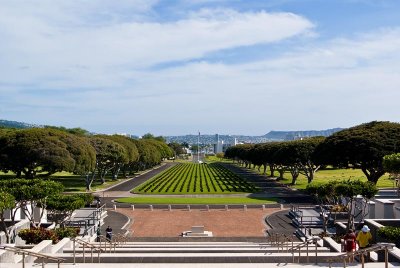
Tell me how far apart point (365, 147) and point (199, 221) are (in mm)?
25717

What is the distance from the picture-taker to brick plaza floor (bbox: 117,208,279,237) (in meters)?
39.5

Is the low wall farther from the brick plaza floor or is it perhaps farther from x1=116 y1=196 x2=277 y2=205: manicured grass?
x1=116 y1=196 x2=277 y2=205: manicured grass

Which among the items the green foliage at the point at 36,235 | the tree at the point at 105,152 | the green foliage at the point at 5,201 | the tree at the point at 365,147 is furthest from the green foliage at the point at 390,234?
the tree at the point at 105,152

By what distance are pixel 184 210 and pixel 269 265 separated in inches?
1284

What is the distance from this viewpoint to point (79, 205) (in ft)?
102

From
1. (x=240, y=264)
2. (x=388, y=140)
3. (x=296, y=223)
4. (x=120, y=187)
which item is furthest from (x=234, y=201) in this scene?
(x=240, y=264)

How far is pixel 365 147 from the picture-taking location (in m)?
59.8

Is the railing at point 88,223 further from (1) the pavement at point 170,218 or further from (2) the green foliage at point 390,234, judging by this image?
(2) the green foliage at point 390,234

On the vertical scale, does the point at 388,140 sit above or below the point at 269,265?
above

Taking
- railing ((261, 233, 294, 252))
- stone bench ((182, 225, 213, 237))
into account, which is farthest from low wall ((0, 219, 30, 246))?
railing ((261, 233, 294, 252))

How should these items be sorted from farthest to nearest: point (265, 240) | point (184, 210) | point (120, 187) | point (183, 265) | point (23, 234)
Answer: point (120, 187) < point (184, 210) < point (265, 240) < point (23, 234) < point (183, 265)

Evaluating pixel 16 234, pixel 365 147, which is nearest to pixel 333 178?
pixel 365 147

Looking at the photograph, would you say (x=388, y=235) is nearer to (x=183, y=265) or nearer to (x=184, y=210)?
(x=183, y=265)

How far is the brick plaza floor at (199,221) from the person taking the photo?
1554 inches
